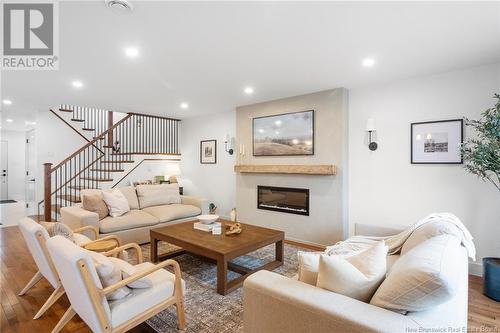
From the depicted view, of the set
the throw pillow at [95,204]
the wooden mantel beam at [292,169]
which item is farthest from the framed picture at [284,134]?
the throw pillow at [95,204]

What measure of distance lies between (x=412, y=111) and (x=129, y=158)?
19.1 ft

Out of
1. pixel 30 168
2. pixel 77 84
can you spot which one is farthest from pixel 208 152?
pixel 30 168

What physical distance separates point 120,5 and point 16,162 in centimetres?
999

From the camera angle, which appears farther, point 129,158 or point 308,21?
point 129,158

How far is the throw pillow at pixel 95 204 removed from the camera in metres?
3.89

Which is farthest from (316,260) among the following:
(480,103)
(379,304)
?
(480,103)

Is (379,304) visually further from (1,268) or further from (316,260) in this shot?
(1,268)

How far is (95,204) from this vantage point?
3.93m

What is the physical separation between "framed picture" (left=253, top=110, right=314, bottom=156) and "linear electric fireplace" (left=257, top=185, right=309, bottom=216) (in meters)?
0.65

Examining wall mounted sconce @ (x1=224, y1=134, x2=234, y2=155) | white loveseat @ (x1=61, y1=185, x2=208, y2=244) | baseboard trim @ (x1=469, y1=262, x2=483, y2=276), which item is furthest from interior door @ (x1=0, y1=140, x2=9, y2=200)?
baseboard trim @ (x1=469, y1=262, x2=483, y2=276)

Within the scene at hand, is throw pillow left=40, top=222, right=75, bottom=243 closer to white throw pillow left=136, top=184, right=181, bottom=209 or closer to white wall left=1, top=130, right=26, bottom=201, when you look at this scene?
white throw pillow left=136, top=184, right=181, bottom=209

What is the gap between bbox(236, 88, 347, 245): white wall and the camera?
13.2 feet

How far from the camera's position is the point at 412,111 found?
11.7ft
